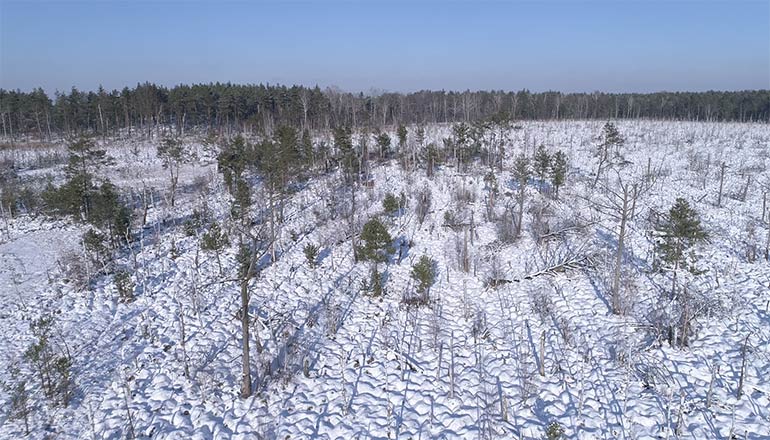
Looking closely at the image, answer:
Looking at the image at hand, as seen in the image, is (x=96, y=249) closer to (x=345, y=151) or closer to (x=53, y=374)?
(x=53, y=374)

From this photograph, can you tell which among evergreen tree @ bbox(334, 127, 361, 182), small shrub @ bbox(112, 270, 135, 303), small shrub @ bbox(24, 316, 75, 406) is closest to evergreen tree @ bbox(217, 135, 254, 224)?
evergreen tree @ bbox(334, 127, 361, 182)

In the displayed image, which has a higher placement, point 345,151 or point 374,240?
point 345,151

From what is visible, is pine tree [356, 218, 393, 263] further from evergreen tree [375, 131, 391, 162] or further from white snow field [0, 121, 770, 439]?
evergreen tree [375, 131, 391, 162]

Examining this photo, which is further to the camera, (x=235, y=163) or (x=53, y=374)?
(x=235, y=163)

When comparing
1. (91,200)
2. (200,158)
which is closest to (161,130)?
(200,158)

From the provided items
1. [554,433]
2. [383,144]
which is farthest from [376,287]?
[383,144]

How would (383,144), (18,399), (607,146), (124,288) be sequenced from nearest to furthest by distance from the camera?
(18,399) → (124,288) → (607,146) → (383,144)

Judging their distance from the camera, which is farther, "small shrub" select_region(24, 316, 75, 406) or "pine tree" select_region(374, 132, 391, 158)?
"pine tree" select_region(374, 132, 391, 158)
